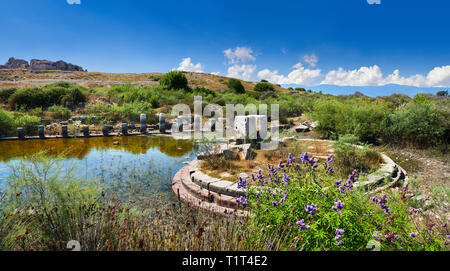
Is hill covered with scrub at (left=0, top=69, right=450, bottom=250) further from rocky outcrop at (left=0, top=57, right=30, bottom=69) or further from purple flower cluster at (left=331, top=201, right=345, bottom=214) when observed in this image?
rocky outcrop at (left=0, top=57, right=30, bottom=69)

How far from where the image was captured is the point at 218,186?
3748 millimetres

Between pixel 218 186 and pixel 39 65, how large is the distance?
77.5 m

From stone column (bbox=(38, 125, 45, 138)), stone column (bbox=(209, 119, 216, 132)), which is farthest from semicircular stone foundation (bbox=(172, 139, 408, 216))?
stone column (bbox=(38, 125, 45, 138))

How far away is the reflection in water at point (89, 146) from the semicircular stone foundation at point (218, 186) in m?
2.26

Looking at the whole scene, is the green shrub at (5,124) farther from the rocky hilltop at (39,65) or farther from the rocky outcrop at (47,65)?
the rocky hilltop at (39,65)

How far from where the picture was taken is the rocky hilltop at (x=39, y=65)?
60562 mm

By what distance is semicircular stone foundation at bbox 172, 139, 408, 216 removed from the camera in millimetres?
3459

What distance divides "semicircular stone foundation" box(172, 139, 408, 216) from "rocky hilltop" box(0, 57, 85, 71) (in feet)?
239

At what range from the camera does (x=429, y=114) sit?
20.7ft

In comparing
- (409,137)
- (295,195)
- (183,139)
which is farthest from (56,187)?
(409,137)

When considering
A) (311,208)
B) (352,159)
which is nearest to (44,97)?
(352,159)

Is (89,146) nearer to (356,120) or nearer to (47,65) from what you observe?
(356,120)
